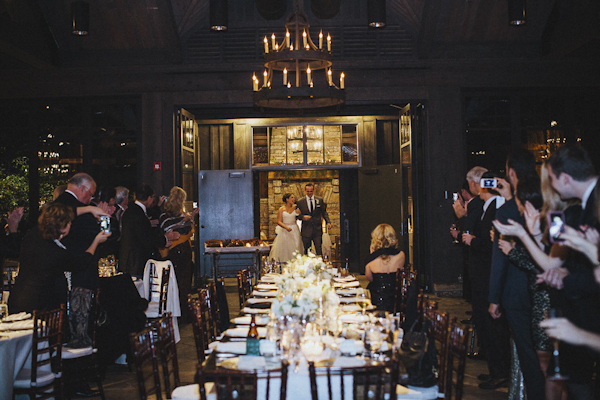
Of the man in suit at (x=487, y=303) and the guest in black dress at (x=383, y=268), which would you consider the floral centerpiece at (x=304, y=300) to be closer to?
the guest in black dress at (x=383, y=268)

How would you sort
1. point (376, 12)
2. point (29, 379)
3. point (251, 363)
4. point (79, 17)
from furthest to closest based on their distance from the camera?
1. point (79, 17)
2. point (376, 12)
3. point (29, 379)
4. point (251, 363)

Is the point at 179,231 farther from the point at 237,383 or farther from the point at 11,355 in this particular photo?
the point at 237,383

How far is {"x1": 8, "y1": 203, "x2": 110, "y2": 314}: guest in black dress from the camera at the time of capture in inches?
169

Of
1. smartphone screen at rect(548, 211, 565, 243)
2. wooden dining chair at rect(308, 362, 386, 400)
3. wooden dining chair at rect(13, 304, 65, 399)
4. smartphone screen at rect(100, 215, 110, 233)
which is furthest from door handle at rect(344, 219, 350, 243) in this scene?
smartphone screen at rect(548, 211, 565, 243)

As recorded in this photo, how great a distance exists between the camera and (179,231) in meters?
7.14

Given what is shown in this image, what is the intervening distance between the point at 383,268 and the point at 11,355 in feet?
10.7

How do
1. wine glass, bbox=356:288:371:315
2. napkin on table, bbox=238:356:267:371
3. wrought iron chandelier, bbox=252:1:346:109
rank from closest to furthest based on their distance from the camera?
1. napkin on table, bbox=238:356:267:371
2. wine glass, bbox=356:288:371:315
3. wrought iron chandelier, bbox=252:1:346:109

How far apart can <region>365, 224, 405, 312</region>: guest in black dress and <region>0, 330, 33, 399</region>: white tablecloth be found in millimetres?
3005

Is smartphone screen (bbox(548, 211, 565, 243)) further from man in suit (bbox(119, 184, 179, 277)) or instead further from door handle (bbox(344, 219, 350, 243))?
door handle (bbox(344, 219, 350, 243))

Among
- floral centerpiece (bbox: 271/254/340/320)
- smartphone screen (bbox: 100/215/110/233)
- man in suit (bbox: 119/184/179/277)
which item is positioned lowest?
floral centerpiece (bbox: 271/254/340/320)

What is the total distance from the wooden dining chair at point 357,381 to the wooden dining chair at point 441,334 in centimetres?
53

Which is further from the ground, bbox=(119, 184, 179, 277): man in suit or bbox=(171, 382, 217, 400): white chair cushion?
bbox=(119, 184, 179, 277): man in suit

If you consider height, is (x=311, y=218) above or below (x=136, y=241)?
above

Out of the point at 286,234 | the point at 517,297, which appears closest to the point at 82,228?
the point at 517,297
